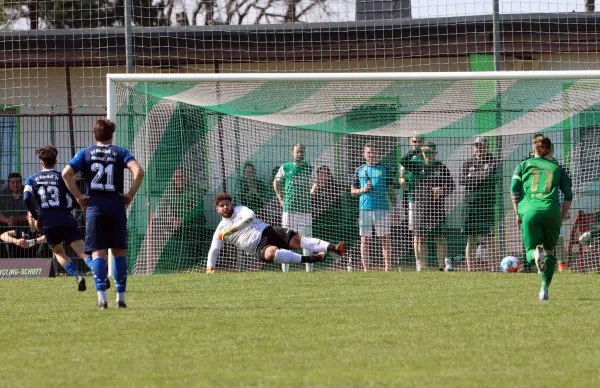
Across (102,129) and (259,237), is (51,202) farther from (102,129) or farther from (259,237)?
(102,129)

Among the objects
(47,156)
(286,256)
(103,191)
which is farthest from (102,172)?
(286,256)

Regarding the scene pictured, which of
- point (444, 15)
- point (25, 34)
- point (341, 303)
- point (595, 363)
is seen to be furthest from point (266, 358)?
point (25, 34)

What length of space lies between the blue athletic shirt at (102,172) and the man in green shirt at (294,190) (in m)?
5.78

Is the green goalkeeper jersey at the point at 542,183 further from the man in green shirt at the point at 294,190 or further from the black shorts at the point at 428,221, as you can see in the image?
the man in green shirt at the point at 294,190

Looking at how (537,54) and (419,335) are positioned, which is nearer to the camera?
(419,335)

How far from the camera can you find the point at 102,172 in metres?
9.68

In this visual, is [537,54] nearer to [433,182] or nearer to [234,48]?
[433,182]

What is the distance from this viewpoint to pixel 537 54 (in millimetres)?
17562

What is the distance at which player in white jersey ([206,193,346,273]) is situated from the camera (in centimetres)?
1387

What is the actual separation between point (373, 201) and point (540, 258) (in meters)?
5.28

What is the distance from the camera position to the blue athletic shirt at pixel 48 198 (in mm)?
12883

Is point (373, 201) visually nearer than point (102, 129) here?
No

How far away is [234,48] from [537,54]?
16.2ft

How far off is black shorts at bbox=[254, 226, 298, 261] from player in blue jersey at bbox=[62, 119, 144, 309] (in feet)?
14.3
